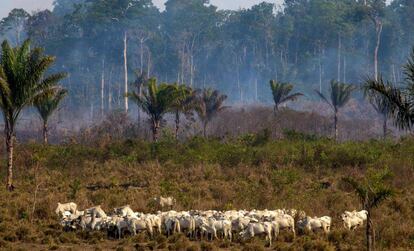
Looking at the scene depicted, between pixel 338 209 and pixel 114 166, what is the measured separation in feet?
50.7

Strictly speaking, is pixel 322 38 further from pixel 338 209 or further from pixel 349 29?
pixel 338 209

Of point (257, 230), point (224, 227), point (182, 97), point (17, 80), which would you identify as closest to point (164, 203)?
point (224, 227)

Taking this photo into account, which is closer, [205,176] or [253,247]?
[253,247]

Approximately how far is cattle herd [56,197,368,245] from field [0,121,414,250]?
373 millimetres

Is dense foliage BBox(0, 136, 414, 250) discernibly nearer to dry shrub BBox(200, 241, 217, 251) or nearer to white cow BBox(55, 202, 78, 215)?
dry shrub BBox(200, 241, 217, 251)

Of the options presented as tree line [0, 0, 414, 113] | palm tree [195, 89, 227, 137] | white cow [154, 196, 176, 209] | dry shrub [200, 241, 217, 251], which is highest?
tree line [0, 0, 414, 113]

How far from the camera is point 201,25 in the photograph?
106 meters

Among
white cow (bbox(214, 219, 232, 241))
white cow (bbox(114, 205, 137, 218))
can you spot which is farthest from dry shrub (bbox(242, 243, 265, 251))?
white cow (bbox(114, 205, 137, 218))

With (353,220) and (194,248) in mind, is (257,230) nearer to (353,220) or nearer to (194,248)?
(194,248)

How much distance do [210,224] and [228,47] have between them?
96589mm

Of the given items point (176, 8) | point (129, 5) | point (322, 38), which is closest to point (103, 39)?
point (129, 5)

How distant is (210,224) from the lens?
58.2ft

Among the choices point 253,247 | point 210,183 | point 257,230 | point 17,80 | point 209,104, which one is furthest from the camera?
point 209,104

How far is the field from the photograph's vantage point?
57.6ft
